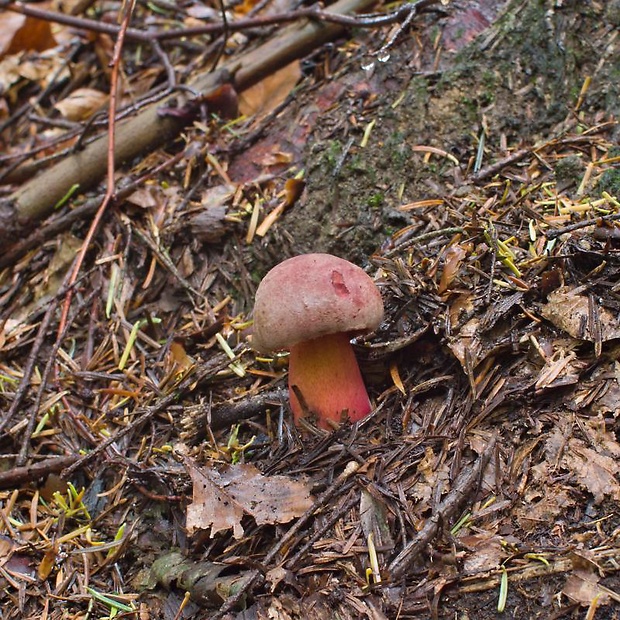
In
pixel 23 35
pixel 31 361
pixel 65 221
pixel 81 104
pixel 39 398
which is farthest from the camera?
pixel 23 35

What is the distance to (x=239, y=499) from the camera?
6.89ft

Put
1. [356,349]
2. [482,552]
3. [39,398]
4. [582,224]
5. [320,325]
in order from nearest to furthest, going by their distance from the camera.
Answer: [482,552], [320,325], [582,224], [356,349], [39,398]

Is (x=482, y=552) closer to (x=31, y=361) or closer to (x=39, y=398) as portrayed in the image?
(x=39, y=398)

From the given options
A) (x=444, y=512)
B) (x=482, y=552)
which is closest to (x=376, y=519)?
(x=444, y=512)

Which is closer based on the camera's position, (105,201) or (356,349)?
(356,349)

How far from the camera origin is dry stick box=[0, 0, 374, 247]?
3500 mm

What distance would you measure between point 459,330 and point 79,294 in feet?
6.61

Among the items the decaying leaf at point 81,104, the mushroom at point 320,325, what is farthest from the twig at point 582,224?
the decaying leaf at point 81,104

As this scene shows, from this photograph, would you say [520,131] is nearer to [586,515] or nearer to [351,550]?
[586,515]

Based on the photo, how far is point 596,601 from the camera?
1.58 m

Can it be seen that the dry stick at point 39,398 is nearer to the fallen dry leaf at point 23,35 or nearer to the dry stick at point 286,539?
the dry stick at point 286,539

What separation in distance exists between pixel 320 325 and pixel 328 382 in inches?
13.4

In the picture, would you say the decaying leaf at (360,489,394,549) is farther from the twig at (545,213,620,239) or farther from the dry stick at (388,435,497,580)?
the twig at (545,213,620,239)

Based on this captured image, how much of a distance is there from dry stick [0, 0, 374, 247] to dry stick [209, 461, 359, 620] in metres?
2.45
